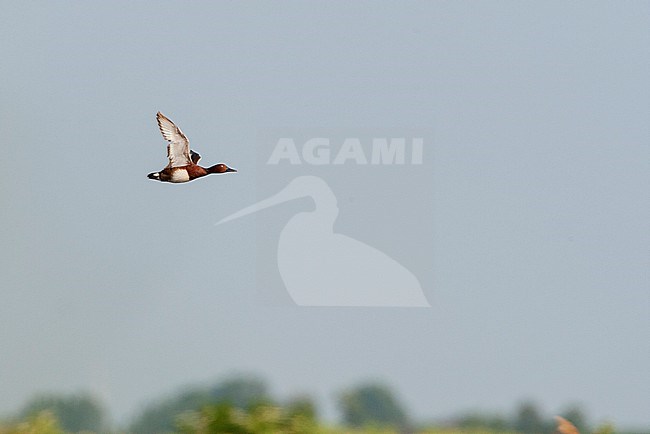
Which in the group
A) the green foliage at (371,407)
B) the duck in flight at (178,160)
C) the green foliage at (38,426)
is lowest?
the green foliage at (38,426)

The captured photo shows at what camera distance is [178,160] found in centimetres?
436

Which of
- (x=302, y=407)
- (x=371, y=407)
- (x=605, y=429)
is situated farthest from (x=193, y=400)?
(x=605, y=429)

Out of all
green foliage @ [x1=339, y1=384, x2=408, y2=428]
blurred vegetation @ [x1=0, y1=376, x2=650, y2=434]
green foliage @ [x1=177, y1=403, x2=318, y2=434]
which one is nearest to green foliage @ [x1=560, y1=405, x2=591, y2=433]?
blurred vegetation @ [x1=0, y1=376, x2=650, y2=434]

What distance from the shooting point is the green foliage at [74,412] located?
4.57 m

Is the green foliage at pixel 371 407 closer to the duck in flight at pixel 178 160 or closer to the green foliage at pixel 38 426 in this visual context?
the duck in flight at pixel 178 160

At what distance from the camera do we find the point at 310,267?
454 centimetres

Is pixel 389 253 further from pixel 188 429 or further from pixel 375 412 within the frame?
pixel 188 429

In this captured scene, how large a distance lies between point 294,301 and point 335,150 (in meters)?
0.82

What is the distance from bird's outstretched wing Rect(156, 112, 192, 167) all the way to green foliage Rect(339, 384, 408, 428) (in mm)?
1474

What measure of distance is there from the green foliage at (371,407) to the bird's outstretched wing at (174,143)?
58.0 inches

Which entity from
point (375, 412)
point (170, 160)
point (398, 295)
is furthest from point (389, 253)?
point (170, 160)

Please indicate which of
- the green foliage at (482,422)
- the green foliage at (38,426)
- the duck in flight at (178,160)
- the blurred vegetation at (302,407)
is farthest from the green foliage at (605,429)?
the green foliage at (38,426)

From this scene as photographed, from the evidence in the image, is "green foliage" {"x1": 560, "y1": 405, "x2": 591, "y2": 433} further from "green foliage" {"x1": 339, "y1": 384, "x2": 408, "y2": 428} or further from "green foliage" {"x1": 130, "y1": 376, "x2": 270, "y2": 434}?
"green foliage" {"x1": 130, "y1": 376, "x2": 270, "y2": 434}

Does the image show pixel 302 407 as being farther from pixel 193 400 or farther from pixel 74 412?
pixel 74 412
